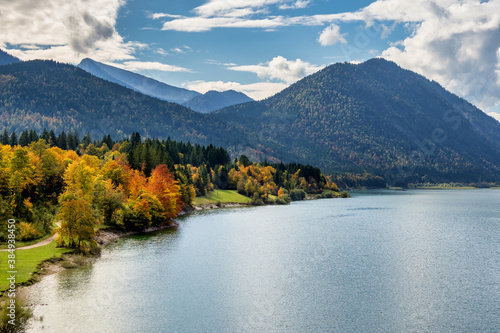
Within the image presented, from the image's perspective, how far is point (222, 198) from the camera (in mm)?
177125

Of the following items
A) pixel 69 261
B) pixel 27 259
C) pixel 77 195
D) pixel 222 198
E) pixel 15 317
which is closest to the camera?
pixel 15 317

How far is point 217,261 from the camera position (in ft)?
213

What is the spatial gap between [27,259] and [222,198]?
4902 inches

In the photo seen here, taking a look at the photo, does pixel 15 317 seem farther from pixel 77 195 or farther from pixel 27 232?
pixel 77 195

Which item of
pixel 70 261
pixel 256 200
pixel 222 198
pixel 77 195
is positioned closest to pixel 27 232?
pixel 77 195

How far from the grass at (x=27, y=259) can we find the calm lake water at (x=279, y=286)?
2.69m

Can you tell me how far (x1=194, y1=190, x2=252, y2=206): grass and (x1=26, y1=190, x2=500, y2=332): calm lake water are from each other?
7469 centimetres

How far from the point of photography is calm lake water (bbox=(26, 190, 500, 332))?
3828cm

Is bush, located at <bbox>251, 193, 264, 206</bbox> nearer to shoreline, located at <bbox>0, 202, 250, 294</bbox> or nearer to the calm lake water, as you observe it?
shoreline, located at <bbox>0, 202, 250, 294</bbox>

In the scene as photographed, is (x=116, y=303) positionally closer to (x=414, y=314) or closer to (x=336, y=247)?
(x=414, y=314)

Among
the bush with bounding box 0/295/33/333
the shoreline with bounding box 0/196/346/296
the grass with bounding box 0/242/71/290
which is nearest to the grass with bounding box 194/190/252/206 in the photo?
the shoreline with bounding box 0/196/346/296

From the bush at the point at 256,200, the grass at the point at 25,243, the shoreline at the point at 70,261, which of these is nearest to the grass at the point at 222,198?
the bush at the point at 256,200

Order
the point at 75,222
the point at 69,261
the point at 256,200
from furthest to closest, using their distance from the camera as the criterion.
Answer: the point at 256,200, the point at 75,222, the point at 69,261

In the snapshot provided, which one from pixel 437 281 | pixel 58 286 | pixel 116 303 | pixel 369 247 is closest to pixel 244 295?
pixel 116 303
